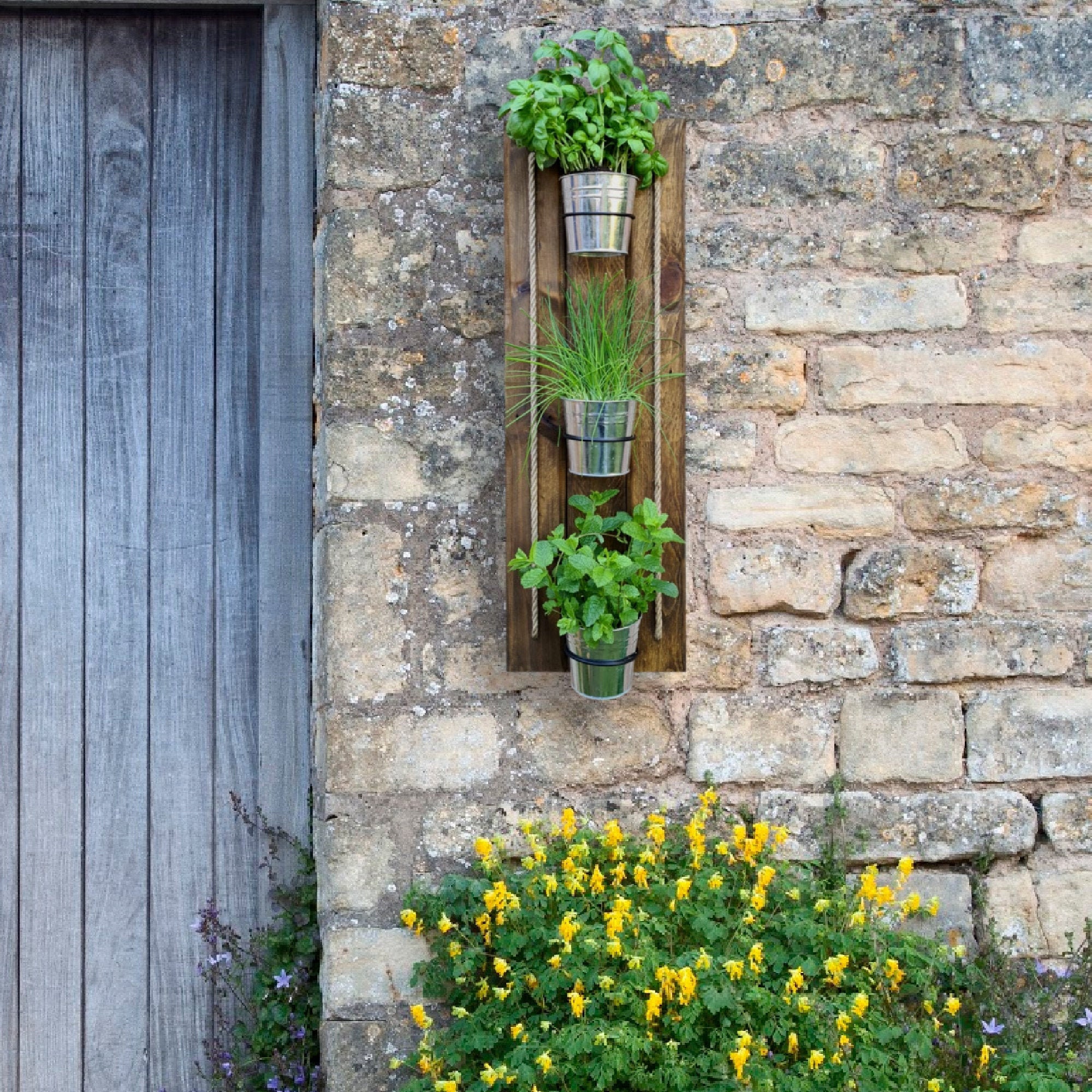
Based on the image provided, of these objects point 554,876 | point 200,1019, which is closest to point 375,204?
point 554,876

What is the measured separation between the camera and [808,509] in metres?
2.78

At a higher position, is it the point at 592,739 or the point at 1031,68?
the point at 1031,68

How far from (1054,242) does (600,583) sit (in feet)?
4.21

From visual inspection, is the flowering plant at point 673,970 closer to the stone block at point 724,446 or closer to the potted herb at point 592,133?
the stone block at point 724,446

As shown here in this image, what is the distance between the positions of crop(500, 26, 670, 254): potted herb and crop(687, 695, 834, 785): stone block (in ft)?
3.22

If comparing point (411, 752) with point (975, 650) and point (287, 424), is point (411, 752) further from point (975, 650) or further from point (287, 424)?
point (975, 650)

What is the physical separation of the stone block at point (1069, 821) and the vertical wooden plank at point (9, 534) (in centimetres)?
232

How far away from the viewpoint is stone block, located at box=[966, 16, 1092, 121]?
110 inches

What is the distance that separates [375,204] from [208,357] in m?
0.64

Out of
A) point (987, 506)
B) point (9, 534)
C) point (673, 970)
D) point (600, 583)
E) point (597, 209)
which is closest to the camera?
point (673, 970)

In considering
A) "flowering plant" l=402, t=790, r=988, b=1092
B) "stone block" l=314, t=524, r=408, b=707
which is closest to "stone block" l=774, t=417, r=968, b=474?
"flowering plant" l=402, t=790, r=988, b=1092

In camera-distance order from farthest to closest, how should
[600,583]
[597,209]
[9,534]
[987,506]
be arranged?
1. [9,534]
2. [987,506]
3. [597,209]
4. [600,583]

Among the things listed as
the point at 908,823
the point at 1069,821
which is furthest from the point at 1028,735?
the point at 908,823

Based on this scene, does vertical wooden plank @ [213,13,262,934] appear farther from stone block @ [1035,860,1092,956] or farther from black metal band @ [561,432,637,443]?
stone block @ [1035,860,1092,956]
